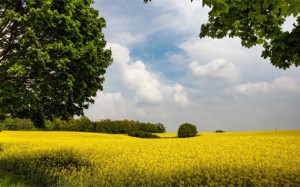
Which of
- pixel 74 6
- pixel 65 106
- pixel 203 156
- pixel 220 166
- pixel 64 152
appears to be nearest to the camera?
pixel 220 166

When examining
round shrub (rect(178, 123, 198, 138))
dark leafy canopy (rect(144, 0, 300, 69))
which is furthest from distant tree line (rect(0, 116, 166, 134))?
dark leafy canopy (rect(144, 0, 300, 69))

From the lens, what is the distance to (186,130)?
4912 cm

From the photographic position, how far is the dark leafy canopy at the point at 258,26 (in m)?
8.34

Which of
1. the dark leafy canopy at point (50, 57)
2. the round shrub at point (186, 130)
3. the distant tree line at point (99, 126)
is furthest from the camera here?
the distant tree line at point (99, 126)

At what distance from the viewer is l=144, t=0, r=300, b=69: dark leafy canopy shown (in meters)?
8.34

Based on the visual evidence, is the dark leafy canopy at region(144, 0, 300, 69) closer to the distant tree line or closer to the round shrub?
the round shrub

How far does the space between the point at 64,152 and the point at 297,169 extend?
1485 centimetres

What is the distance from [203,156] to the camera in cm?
1747

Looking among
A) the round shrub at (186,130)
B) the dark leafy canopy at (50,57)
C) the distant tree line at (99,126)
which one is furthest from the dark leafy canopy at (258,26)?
the distant tree line at (99,126)

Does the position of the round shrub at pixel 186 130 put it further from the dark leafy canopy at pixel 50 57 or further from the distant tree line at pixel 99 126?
the dark leafy canopy at pixel 50 57

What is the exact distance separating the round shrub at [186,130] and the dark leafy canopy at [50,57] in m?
28.9

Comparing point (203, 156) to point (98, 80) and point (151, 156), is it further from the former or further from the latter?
point (98, 80)

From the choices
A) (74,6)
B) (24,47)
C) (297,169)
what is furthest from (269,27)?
(24,47)

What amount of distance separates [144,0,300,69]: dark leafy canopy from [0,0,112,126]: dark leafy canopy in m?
8.44
